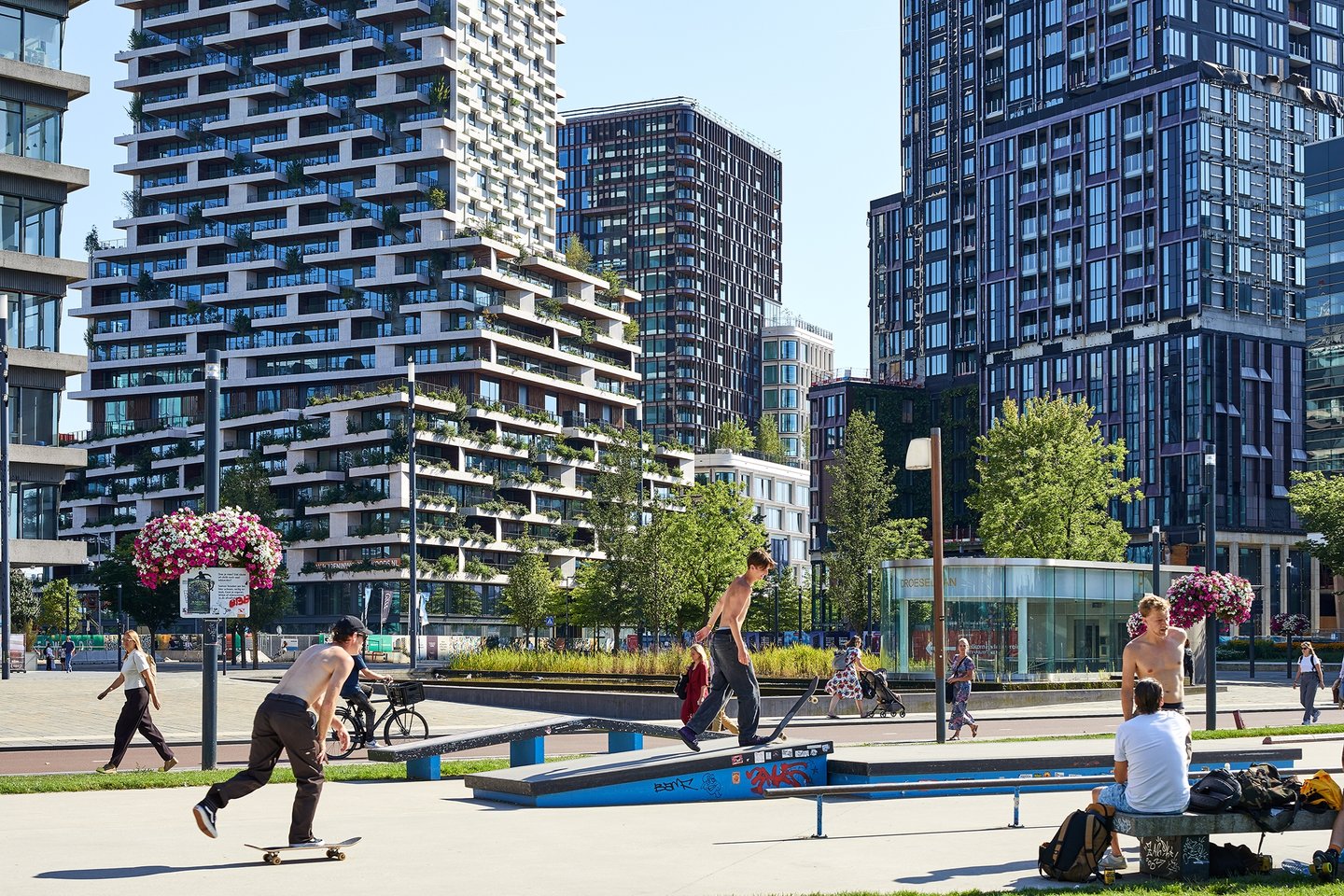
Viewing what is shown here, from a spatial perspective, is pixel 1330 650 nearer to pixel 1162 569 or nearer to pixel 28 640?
pixel 1162 569

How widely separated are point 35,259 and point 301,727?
48.1m

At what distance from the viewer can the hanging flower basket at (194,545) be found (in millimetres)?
18062

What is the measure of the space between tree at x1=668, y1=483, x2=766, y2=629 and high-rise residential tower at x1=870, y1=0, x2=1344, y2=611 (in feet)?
136

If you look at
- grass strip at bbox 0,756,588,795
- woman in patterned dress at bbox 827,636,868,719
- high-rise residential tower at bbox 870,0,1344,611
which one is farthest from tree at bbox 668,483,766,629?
grass strip at bbox 0,756,588,795

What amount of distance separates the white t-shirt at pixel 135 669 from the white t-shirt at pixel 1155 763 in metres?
13.2

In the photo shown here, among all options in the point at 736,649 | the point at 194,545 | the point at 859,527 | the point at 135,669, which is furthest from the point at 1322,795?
the point at 859,527

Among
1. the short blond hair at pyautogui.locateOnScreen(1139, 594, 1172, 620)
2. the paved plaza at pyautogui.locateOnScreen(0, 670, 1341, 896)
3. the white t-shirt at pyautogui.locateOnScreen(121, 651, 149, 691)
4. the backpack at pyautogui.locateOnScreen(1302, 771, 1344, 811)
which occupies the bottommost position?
the paved plaza at pyautogui.locateOnScreen(0, 670, 1341, 896)

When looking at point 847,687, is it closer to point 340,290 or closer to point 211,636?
point 211,636

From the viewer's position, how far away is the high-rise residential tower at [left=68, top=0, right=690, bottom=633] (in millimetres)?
103062

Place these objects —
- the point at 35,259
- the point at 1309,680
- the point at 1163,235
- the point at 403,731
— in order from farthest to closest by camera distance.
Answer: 1. the point at 1163,235
2. the point at 35,259
3. the point at 1309,680
4. the point at 403,731

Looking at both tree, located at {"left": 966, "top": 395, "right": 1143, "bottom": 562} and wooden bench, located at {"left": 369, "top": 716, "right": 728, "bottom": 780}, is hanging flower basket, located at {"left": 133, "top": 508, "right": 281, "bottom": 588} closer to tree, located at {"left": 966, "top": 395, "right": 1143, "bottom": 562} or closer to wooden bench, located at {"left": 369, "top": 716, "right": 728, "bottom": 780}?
wooden bench, located at {"left": 369, "top": 716, "right": 728, "bottom": 780}

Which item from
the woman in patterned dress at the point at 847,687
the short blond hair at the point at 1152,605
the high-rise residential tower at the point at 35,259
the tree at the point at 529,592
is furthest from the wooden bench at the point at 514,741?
the tree at the point at 529,592

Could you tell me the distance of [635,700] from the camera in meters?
33.9

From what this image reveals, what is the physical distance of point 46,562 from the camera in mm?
55531
